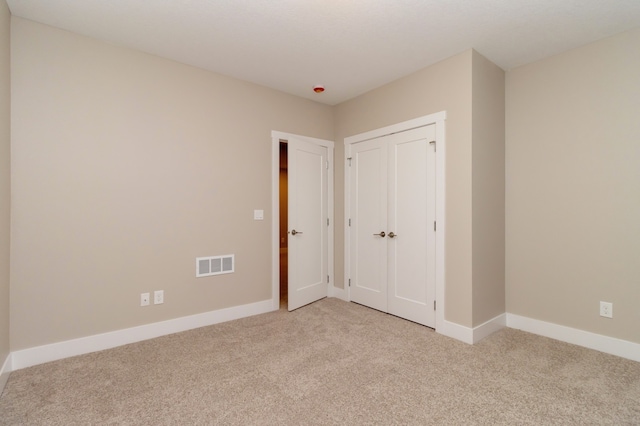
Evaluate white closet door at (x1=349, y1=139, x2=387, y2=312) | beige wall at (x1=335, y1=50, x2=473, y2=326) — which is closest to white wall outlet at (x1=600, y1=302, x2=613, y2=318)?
beige wall at (x1=335, y1=50, x2=473, y2=326)

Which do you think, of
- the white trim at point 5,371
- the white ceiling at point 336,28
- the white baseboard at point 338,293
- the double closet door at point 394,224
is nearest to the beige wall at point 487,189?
the white ceiling at point 336,28

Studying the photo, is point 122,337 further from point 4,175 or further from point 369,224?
point 369,224

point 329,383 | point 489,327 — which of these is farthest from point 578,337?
point 329,383

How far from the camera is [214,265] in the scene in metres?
3.24

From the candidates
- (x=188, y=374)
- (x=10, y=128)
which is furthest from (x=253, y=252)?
(x=10, y=128)

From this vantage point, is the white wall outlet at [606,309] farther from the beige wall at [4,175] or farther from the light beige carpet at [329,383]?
the beige wall at [4,175]

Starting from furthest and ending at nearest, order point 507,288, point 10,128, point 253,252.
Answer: point 253,252 → point 507,288 → point 10,128

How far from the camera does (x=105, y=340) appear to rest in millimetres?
2621

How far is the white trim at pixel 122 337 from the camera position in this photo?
92.0 inches

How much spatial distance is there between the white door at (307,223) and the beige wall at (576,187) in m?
2.18

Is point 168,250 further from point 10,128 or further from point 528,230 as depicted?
point 528,230

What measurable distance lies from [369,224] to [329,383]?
6.75 ft

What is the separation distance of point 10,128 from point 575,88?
4770mm

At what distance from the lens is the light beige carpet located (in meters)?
1.77
